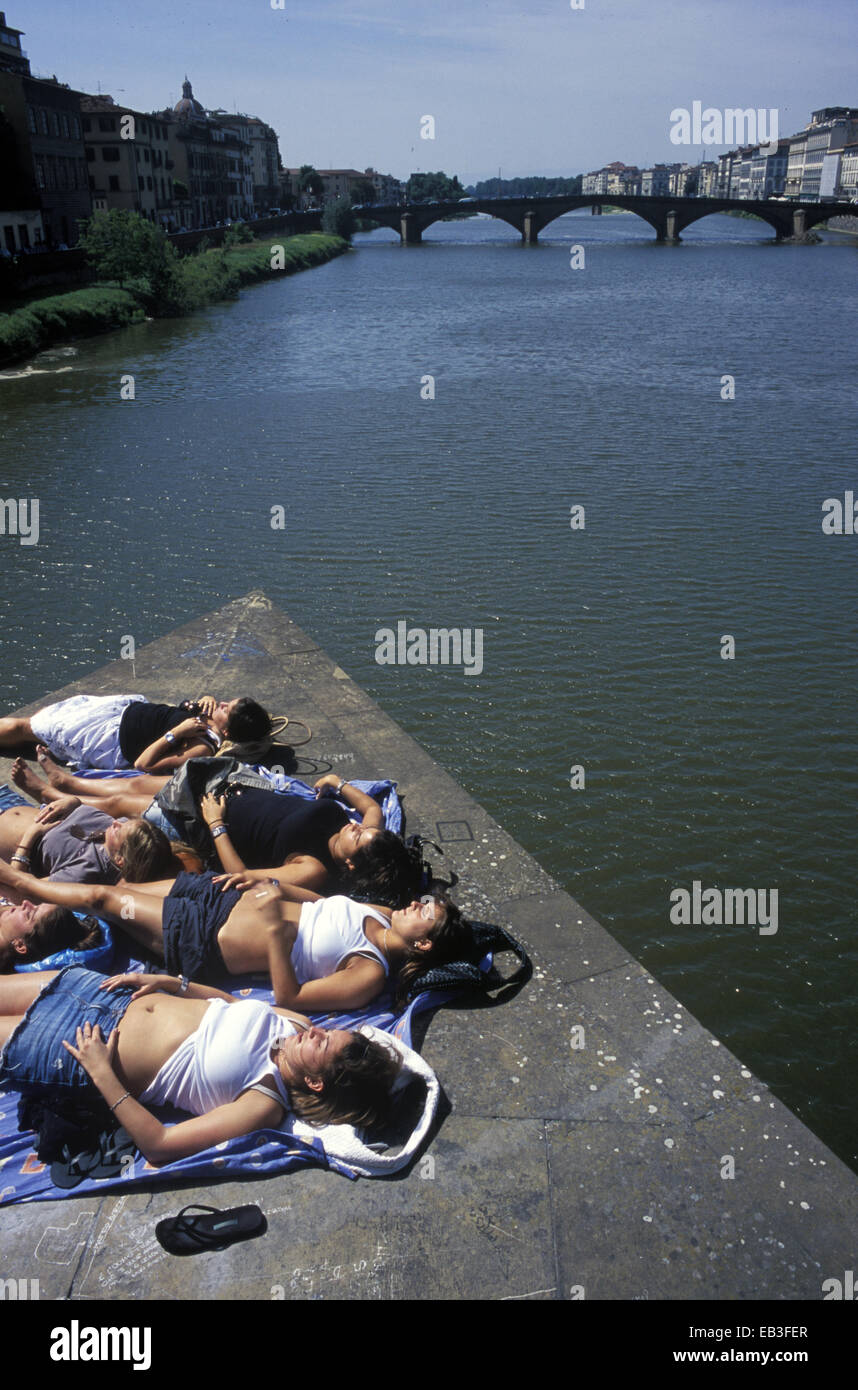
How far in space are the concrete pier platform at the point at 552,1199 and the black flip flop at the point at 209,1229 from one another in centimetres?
4

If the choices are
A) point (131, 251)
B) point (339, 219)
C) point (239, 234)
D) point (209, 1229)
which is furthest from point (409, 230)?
point (209, 1229)

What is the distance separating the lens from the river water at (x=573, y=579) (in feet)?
25.0

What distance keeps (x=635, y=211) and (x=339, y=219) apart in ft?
101

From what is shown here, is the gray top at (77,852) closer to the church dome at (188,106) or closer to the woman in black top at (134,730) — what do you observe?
the woman in black top at (134,730)

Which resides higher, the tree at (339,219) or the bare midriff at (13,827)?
the tree at (339,219)

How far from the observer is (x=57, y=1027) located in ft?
13.6

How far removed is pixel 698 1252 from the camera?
371 cm

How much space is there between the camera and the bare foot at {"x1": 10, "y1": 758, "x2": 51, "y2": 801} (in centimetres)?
648

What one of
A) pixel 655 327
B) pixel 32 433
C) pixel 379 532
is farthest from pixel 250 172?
pixel 379 532

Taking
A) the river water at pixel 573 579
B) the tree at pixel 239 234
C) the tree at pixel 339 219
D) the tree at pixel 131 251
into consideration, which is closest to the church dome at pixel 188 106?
the tree at pixel 339 219

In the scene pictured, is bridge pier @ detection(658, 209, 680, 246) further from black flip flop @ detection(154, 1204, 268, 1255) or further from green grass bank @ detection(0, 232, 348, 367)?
black flip flop @ detection(154, 1204, 268, 1255)

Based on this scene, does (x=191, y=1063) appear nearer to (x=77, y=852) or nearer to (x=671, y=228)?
(x=77, y=852)

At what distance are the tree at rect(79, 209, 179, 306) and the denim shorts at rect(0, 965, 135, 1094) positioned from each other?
47.8 m

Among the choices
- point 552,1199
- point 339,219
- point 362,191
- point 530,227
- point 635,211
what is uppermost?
point 362,191
